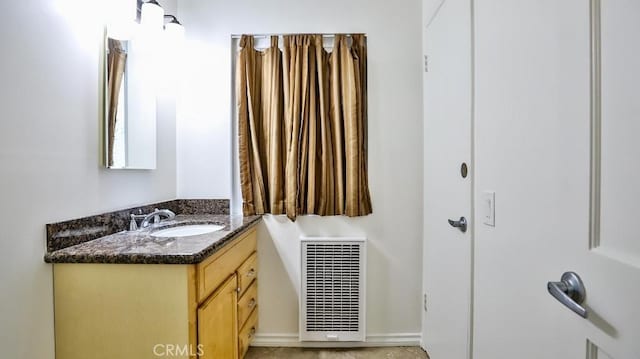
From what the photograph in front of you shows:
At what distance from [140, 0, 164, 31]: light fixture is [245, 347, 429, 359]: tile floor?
6.96 feet

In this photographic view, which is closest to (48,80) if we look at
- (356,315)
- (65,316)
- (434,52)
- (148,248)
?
(148,248)

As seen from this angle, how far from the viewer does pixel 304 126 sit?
6.35ft

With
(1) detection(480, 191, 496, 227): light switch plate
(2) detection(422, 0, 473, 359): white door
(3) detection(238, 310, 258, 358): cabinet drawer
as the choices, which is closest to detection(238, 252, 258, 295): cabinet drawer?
(3) detection(238, 310, 258, 358): cabinet drawer

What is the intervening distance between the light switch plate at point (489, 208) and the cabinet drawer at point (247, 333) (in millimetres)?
1375

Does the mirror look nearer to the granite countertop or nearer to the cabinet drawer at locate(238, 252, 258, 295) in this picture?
the granite countertop

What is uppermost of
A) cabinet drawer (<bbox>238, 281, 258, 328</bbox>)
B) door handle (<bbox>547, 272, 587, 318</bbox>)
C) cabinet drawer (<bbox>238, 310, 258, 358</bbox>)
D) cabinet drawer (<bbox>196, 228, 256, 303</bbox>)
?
door handle (<bbox>547, 272, 587, 318</bbox>)

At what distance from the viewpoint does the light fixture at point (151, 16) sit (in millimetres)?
1503

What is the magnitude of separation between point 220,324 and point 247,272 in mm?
454

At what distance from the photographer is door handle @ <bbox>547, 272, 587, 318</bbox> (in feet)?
1.93

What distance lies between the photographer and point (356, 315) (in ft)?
6.35

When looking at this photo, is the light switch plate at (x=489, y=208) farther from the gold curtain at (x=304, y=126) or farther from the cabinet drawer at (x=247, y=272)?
the cabinet drawer at (x=247, y=272)

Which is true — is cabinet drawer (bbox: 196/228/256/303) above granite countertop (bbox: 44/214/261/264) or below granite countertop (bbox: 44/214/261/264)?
below

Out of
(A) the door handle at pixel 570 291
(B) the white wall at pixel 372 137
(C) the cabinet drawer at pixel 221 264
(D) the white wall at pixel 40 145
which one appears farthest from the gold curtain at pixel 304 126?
(A) the door handle at pixel 570 291

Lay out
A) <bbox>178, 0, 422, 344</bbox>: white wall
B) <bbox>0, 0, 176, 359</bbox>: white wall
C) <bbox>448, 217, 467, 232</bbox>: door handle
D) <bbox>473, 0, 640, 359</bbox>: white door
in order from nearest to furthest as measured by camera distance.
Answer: <bbox>473, 0, 640, 359</bbox>: white door < <bbox>0, 0, 176, 359</bbox>: white wall < <bbox>448, 217, 467, 232</bbox>: door handle < <bbox>178, 0, 422, 344</bbox>: white wall
